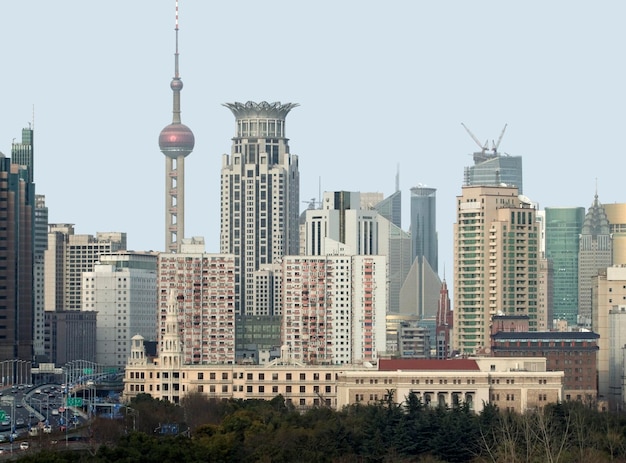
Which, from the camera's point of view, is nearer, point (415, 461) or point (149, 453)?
point (149, 453)

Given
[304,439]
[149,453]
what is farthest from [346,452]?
[149,453]

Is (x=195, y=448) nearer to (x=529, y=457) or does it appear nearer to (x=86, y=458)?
(x=86, y=458)

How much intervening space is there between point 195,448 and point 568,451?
104 ft

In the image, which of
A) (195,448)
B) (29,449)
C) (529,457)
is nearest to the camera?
(529,457)

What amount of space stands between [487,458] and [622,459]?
45.6 ft

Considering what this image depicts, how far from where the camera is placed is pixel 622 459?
18512cm

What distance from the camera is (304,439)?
19588 cm

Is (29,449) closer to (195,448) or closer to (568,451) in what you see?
(195,448)

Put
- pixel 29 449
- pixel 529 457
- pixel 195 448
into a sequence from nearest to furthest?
pixel 529 457 < pixel 195 448 < pixel 29 449

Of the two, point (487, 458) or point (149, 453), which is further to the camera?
point (487, 458)

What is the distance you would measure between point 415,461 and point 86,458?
39.5m

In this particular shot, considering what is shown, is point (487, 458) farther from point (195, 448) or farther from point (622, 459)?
point (195, 448)

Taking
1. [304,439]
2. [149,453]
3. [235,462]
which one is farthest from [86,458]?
[304,439]

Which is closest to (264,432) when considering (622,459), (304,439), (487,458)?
(304,439)
